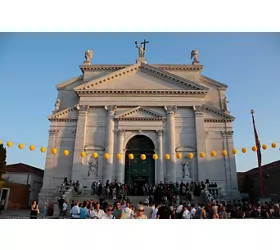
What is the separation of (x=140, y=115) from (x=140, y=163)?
15.1ft

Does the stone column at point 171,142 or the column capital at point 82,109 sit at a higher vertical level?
the column capital at point 82,109

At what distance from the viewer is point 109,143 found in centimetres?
2462

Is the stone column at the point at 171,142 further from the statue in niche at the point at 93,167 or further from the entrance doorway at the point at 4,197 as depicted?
the entrance doorway at the point at 4,197

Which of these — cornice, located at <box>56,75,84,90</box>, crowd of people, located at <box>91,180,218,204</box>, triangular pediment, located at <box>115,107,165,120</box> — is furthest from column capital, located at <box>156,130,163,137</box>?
cornice, located at <box>56,75,84,90</box>

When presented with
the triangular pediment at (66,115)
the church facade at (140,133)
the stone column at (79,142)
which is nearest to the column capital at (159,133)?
the church facade at (140,133)

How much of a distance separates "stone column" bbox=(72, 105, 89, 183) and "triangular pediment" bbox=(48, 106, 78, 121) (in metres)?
0.75

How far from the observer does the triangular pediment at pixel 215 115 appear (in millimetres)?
25719

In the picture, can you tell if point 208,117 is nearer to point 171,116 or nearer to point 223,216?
point 171,116

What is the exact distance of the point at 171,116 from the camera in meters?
25.4

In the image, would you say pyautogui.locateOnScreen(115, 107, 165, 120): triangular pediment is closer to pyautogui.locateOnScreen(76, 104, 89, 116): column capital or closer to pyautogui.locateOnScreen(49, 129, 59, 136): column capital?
pyautogui.locateOnScreen(76, 104, 89, 116): column capital

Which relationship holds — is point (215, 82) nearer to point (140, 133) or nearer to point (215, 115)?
point (215, 115)

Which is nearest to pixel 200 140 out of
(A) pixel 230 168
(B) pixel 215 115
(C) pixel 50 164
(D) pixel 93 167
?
(B) pixel 215 115

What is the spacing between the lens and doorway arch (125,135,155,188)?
2441 cm

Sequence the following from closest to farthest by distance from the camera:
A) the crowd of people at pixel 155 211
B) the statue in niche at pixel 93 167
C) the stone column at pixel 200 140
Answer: the crowd of people at pixel 155 211 → the stone column at pixel 200 140 → the statue in niche at pixel 93 167
